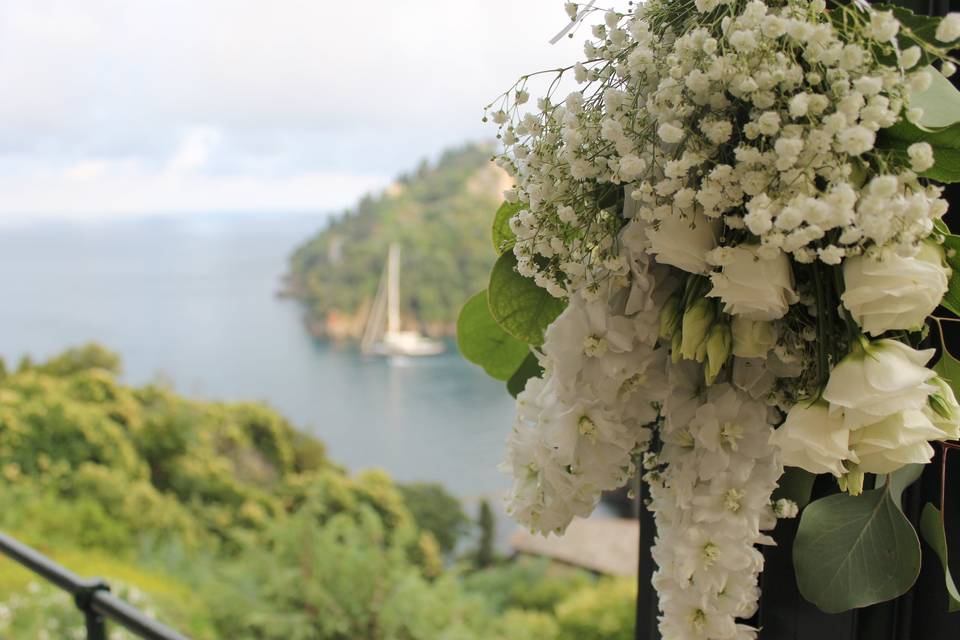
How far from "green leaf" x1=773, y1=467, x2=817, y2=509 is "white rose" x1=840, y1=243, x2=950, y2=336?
149 mm

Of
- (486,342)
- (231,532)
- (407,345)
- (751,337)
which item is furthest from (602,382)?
(407,345)

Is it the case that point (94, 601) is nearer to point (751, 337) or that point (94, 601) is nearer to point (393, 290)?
point (751, 337)

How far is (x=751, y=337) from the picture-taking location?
34 centimetres

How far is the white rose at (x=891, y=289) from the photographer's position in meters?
0.30

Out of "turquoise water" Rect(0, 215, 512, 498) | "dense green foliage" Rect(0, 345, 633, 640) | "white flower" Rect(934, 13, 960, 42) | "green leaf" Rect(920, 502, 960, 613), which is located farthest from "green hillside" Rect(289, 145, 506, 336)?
"white flower" Rect(934, 13, 960, 42)

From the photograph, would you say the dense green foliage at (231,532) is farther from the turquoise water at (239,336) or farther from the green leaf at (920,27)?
the green leaf at (920,27)

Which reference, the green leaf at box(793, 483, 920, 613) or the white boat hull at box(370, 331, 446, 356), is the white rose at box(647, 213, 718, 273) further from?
the white boat hull at box(370, 331, 446, 356)

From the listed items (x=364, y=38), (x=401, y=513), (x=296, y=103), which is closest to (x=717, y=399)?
(x=401, y=513)

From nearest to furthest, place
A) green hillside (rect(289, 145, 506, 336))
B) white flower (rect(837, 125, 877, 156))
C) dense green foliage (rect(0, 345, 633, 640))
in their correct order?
white flower (rect(837, 125, 877, 156)) < dense green foliage (rect(0, 345, 633, 640)) < green hillside (rect(289, 145, 506, 336))

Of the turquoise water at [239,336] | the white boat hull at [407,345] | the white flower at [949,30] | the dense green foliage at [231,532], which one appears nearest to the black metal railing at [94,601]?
the white flower at [949,30]

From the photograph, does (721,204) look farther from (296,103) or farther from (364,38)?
(296,103)

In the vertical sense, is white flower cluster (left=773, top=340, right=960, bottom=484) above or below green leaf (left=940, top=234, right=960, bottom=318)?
below

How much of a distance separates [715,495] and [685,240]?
0.11 m

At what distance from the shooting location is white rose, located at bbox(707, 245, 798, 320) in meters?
0.32
